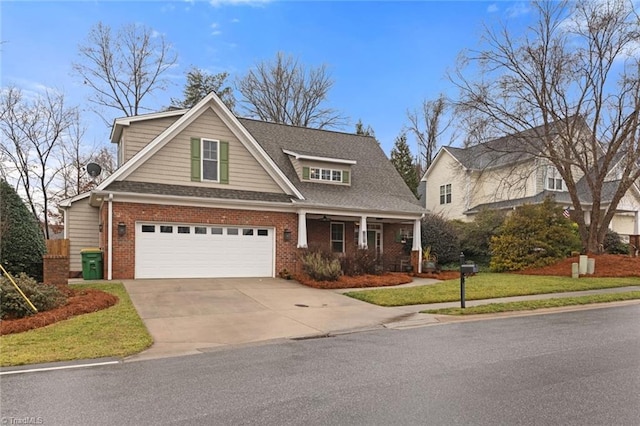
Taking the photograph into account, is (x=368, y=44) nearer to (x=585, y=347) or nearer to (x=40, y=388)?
(x=585, y=347)

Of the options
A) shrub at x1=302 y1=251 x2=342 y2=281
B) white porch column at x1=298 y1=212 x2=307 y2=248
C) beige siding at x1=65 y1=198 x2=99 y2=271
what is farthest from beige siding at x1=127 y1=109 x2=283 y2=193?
beige siding at x1=65 y1=198 x2=99 y2=271

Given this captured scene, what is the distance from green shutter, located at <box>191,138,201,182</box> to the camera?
657 inches

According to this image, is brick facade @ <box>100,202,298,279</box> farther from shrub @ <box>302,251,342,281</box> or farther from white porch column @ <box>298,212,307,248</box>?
shrub @ <box>302,251,342,281</box>

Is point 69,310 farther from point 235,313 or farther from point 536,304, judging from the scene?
point 536,304

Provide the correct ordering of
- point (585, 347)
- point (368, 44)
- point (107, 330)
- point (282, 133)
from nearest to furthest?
point (585, 347) → point (107, 330) → point (368, 44) → point (282, 133)

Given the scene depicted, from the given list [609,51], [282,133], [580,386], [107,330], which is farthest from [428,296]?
[609,51]

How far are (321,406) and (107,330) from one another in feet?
16.9

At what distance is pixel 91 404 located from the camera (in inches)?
182

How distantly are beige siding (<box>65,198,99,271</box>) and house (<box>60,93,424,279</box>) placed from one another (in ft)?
0.12

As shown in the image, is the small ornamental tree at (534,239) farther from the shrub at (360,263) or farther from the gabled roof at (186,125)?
the gabled roof at (186,125)

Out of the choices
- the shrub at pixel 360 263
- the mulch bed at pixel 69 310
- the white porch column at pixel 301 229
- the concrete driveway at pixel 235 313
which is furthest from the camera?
the white porch column at pixel 301 229

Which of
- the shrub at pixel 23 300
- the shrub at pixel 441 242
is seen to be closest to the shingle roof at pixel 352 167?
the shrub at pixel 441 242

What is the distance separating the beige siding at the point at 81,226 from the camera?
18.5 meters

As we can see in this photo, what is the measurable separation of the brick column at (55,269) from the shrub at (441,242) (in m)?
15.4
